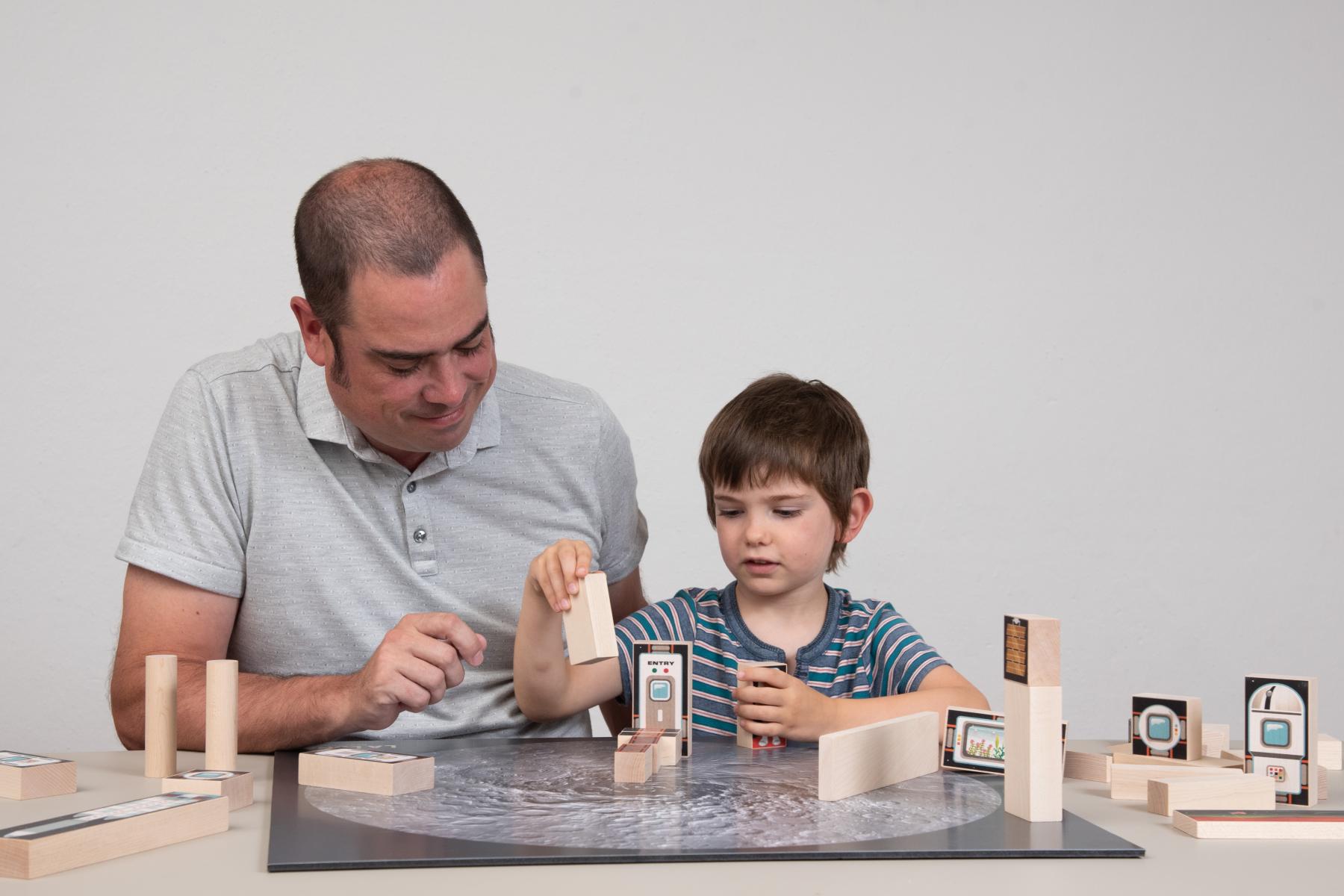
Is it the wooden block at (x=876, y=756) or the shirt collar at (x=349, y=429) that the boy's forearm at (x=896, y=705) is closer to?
the wooden block at (x=876, y=756)

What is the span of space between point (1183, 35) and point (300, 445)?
2.61m

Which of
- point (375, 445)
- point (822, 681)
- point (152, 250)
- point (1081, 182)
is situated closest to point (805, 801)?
point (822, 681)

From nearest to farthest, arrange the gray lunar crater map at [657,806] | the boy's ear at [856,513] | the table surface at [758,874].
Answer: the table surface at [758,874] → the gray lunar crater map at [657,806] → the boy's ear at [856,513]

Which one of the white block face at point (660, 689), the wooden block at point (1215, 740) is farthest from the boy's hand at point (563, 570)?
the wooden block at point (1215, 740)

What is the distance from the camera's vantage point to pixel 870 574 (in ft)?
10.5

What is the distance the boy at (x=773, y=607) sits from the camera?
1707 millimetres

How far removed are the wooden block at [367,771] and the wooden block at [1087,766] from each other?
0.69m

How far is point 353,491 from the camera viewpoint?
177 centimetres

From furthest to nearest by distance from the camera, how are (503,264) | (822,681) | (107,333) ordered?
(503,264) → (107,333) → (822,681)

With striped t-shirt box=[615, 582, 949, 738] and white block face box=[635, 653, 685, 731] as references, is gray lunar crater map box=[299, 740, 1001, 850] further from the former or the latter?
striped t-shirt box=[615, 582, 949, 738]

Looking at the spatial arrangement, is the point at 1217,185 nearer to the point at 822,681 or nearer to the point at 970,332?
the point at 970,332

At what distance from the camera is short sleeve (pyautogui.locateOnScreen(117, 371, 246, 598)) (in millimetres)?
1670

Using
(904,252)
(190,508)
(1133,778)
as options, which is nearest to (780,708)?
(1133,778)

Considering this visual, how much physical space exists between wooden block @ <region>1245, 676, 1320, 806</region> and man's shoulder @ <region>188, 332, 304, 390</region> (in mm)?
1287
